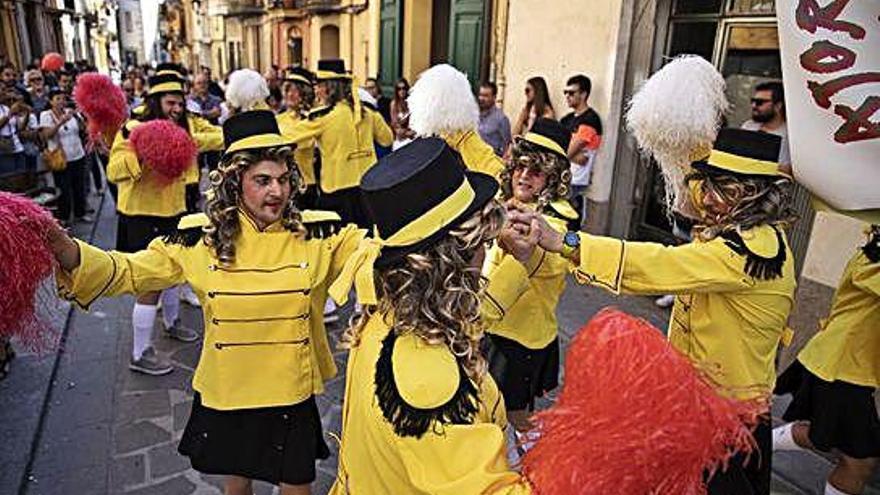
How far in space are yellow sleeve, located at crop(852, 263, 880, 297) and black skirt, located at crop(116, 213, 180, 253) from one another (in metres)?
4.66

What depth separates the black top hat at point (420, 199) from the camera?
1618 millimetres

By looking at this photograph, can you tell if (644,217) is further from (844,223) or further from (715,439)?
(715,439)

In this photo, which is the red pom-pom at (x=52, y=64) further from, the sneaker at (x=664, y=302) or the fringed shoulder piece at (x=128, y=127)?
the sneaker at (x=664, y=302)

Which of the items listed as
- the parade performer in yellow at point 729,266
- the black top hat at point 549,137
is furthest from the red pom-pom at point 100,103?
the parade performer in yellow at point 729,266

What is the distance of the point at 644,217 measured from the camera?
7.54m

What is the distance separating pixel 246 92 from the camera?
8.37 meters

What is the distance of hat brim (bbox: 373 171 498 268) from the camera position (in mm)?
1617

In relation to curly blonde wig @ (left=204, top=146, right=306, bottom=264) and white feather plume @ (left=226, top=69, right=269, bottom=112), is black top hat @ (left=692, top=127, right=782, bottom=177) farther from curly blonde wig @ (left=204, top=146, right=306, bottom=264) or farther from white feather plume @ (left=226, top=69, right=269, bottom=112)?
white feather plume @ (left=226, top=69, right=269, bottom=112)

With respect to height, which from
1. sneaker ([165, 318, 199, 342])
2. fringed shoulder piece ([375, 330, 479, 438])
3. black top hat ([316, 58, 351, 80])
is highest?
black top hat ([316, 58, 351, 80])

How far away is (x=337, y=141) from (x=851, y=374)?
457 cm

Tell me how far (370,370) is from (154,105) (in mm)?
4516

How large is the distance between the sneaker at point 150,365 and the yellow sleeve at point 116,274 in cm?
267

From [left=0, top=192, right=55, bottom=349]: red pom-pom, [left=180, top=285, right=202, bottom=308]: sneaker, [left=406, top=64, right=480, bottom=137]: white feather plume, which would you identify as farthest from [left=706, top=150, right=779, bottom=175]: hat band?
[left=180, top=285, right=202, bottom=308]: sneaker

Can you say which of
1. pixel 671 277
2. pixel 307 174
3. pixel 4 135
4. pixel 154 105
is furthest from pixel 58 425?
pixel 4 135
